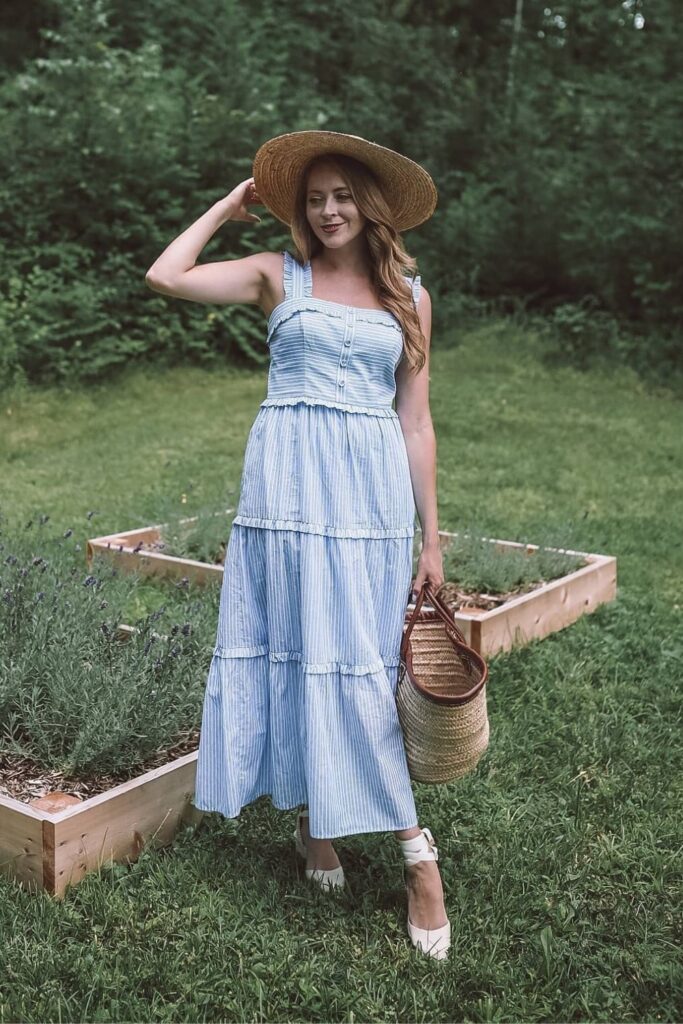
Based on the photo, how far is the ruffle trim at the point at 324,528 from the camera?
2.74 meters

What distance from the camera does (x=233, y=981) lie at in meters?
2.50

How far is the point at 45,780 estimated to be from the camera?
3227 millimetres

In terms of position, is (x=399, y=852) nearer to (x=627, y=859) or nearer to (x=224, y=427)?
(x=627, y=859)

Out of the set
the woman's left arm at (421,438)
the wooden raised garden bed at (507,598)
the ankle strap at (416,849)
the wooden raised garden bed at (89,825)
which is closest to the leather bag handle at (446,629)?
the woman's left arm at (421,438)

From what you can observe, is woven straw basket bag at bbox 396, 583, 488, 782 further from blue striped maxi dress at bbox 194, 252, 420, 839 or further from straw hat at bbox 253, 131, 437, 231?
straw hat at bbox 253, 131, 437, 231

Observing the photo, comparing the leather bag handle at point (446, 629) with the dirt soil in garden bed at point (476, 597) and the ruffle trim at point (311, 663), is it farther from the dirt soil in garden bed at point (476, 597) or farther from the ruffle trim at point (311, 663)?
the dirt soil in garden bed at point (476, 597)

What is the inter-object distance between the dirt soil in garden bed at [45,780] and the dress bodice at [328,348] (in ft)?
4.29

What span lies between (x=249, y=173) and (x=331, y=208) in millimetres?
10057

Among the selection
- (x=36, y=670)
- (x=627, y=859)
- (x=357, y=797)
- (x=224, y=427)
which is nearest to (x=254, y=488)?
(x=357, y=797)

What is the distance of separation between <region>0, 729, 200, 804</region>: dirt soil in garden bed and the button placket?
1.39 m

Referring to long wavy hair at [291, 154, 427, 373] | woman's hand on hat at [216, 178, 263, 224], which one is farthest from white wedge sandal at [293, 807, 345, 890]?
woman's hand on hat at [216, 178, 263, 224]

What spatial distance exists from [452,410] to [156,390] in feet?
10.3

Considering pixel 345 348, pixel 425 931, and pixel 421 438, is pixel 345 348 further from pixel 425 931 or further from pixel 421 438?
pixel 425 931

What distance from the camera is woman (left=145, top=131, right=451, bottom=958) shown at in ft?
8.91
